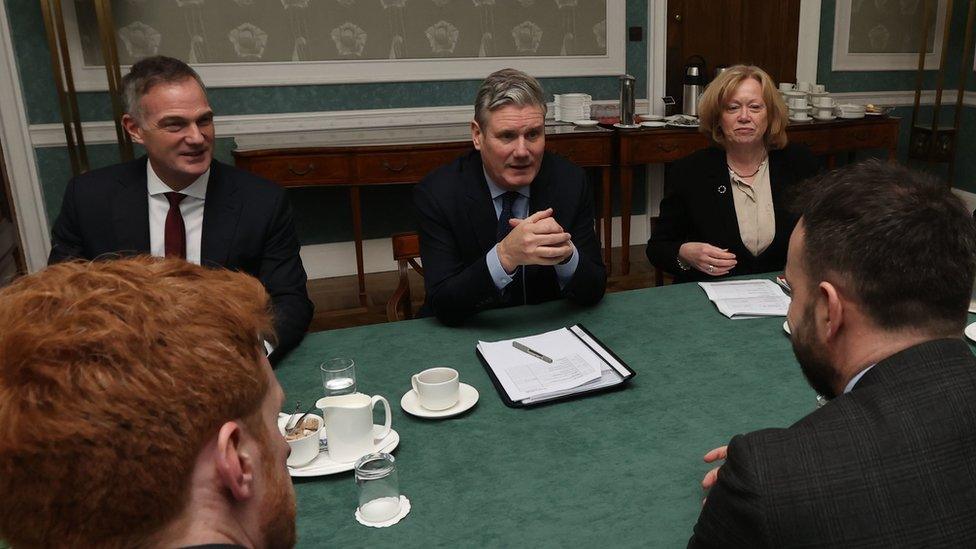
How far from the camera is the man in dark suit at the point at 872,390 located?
0.80 metres

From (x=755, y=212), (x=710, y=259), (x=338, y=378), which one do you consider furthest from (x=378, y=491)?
(x=755, y=212)

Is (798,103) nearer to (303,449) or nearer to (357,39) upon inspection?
(357,39)

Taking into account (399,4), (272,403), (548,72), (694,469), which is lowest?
(694,469)

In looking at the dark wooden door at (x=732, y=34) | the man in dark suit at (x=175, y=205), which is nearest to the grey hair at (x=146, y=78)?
the man in dark suit at (x=175, y=205)

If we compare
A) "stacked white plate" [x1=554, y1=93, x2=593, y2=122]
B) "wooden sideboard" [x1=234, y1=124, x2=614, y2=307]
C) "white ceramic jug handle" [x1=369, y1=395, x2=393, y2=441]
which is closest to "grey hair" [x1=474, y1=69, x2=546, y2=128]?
"white ceramic jug handle" [x1=369, y1=395, x2=393, y2=441]

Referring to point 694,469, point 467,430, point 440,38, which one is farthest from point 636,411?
point 440,38

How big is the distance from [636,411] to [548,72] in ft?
11.7

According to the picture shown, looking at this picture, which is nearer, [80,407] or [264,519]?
[80,407]

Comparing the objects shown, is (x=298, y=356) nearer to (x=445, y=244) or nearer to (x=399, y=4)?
(x=445, y=244)

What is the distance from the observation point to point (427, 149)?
Answer: 149 inches

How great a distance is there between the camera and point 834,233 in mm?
998

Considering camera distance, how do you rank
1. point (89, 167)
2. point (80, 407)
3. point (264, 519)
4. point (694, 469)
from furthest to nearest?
point (89, 167) < point (694, 469) < point (264, 519) < point (80, 407)

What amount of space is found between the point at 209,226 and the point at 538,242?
0.95m

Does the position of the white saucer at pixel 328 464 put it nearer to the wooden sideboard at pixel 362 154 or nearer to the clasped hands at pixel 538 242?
the clasped hands at pixel 538 242
